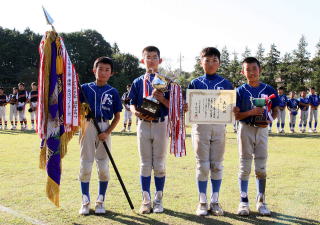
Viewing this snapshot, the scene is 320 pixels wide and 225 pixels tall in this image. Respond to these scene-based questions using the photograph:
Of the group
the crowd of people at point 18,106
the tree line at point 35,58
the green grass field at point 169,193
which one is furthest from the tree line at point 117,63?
the green grass field at point 169,193

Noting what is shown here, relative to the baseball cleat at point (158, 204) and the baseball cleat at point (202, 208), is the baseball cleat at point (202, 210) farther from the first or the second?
the baseball cleat at point (158, 204)

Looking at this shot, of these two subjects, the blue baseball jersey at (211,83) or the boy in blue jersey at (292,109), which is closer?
the blue baseball jersey at (211,83)

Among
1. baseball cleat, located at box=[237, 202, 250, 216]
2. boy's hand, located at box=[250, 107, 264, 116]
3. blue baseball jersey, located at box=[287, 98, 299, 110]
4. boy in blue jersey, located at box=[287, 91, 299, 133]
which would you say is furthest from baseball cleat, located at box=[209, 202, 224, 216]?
blue baseball jersey, located at box=[287, 98, 299, 110]

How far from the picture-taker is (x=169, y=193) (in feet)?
18.1

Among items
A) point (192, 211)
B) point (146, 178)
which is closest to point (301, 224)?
point (192, 211)

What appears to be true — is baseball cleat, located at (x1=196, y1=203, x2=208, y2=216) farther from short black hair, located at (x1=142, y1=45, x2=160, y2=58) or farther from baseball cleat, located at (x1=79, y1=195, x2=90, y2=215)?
short black hair, located at (x1=142, y1=45, x2=160, y2=58)

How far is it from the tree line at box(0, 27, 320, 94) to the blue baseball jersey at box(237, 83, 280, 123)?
4907 centimetres

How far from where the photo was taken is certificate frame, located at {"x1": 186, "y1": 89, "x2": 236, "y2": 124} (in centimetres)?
446

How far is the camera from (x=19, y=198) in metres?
5.14

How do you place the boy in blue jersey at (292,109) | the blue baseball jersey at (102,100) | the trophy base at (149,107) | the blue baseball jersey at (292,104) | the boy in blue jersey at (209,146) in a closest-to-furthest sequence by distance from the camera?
the trophy base at (149,107), the boy in blue jersey at (209,146), the blue baseball jersey at (102,100), the boy in blue jersey at (292,109), the blue baseball jersey at (292,104)

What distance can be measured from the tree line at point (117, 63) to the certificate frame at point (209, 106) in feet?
161

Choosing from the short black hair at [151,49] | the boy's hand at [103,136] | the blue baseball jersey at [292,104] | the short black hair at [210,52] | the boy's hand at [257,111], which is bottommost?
the boy's hand at [103,136]

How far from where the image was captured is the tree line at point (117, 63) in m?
55.5

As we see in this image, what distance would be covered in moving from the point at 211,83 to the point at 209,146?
842 mm
